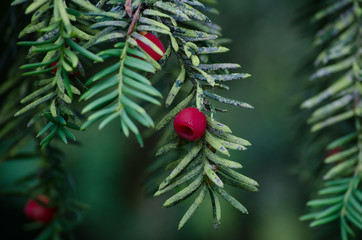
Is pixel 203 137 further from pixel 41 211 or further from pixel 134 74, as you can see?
pixel 41 211

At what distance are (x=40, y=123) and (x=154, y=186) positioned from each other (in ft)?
0.86

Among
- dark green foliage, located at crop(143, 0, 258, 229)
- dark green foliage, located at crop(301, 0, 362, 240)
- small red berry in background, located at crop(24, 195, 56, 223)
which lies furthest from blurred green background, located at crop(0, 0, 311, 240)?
dark green foliage, located at crop(143, 0, 258, 229)

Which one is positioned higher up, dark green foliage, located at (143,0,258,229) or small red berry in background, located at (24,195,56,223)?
dark green foliage, located at (143,0,258,229)

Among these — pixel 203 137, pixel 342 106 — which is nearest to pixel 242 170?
pixel 342 106

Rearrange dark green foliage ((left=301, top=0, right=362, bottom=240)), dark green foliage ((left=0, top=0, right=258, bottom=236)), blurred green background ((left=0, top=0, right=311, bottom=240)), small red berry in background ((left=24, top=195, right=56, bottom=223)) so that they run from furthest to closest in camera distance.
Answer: blurred green background ((left=0, top=0, right=311, bottom=240))
small red berry in background ((left=24, top=195, right=56, bottom=223))
dark green foliage ((left=301, top=0, right=362, bottom=240))
dark green foliage ((left=0, top=0, right=258, bottom=236))

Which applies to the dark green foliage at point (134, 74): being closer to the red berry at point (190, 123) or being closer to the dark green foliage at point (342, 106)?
the red berry at point (190, 123)

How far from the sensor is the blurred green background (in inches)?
60.4

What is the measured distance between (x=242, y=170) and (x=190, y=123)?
4.12ft

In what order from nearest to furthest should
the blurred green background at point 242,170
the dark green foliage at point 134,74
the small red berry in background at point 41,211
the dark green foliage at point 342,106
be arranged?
the dark green foliage at point 134,74 → the dark green foliage at point 342,106 → the small red berry in background at point 41,211 → the blurred green background at point 242,170

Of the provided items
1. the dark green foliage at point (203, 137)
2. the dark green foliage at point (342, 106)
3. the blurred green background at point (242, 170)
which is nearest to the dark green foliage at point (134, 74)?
the dark green foliage at point (203, 137)

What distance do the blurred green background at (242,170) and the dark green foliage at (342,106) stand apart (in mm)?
739

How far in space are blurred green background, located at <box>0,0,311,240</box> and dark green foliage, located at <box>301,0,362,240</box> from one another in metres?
0.74

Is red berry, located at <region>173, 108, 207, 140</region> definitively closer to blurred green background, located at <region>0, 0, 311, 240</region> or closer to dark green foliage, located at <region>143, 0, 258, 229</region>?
dark green foliage, located at <region>143, 0, 258, 229</region>

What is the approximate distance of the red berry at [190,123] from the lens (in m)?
0.43
